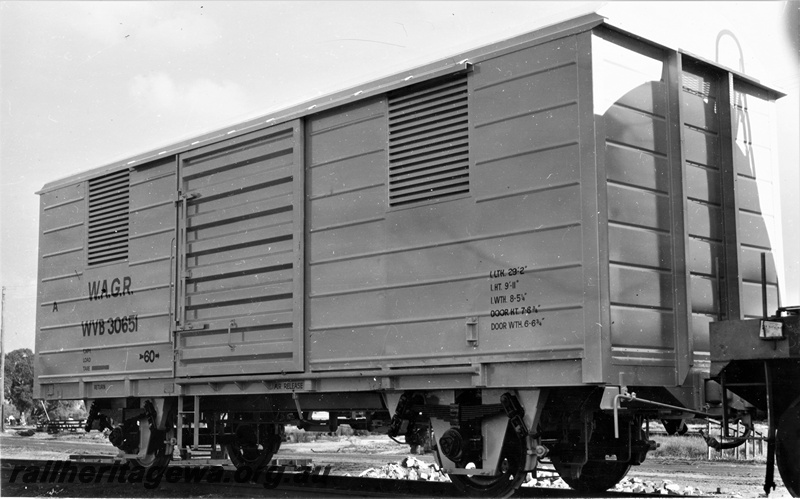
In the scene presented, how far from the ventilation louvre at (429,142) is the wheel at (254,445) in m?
4.49

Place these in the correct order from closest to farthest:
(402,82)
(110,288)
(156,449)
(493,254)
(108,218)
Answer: (493,254), (402,82), (156,449), (110,288), (108,218)

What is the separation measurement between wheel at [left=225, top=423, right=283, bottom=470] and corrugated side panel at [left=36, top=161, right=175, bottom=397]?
1450mm

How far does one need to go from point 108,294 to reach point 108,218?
1069mm

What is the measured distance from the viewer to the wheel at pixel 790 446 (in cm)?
696

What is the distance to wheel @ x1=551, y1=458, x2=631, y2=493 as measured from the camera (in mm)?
9031

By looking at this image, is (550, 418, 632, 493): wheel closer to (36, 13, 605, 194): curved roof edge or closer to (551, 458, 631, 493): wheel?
(551, 458, 631, 493): wheel

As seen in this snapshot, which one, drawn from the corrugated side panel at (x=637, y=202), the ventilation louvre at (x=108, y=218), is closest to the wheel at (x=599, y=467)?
the corrugated side panel at (x=637, y=202)

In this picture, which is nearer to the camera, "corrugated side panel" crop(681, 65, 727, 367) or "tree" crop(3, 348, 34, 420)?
"corrugated side panel" crop(681, 65, 727, 367)

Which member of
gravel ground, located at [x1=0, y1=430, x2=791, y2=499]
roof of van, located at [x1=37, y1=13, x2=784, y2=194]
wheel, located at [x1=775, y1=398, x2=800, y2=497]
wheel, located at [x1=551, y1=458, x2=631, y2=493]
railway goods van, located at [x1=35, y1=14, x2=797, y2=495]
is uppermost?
roof of van, located at [x1=37, y1=13, x2=784, y2=194]

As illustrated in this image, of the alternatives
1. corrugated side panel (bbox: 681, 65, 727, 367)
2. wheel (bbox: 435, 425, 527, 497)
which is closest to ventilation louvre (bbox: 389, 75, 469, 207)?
corrugated side panel (bbox: 681, 65, 727, 367)

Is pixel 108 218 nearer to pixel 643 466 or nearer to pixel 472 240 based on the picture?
pixel 472 240

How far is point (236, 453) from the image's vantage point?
481 inches

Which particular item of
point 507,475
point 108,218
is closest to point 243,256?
point 108,218

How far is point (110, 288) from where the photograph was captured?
40.8 ft
